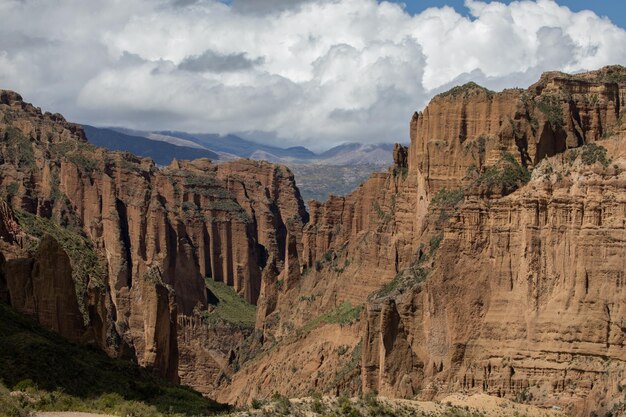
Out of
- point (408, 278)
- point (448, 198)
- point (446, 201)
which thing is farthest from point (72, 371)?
point (448, 198)

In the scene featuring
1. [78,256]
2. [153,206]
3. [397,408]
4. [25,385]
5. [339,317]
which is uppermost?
[153,206]

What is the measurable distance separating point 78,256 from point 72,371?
36.9m

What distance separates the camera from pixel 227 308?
153 meters

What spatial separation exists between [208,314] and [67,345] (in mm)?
80568

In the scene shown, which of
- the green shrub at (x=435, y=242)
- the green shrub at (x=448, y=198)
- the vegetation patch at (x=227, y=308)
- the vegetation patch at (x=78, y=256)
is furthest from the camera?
the vegetation patch at (x=227, y=308)

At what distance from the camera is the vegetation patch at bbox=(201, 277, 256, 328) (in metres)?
146

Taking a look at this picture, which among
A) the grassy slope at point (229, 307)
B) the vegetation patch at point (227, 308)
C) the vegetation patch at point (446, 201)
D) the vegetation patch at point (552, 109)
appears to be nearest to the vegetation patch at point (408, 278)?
the vegetation patch at point (446, 201)

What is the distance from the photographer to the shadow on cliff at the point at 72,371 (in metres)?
57.0

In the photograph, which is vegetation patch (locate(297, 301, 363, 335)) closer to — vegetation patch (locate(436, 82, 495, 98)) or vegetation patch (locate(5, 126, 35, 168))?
vegetation patch (locate(436, 82, 495, 98))

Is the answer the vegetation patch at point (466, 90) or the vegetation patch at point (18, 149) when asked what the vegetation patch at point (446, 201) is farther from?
the vegetation patch at point (18, 149)

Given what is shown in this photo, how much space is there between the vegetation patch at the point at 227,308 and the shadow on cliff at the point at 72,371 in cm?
7473

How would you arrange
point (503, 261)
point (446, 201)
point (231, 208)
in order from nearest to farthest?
point (503, 261) < point (446, 201) < point (231, 208)

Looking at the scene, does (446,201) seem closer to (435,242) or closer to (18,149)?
(435,242)

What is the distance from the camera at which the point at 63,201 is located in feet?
507
